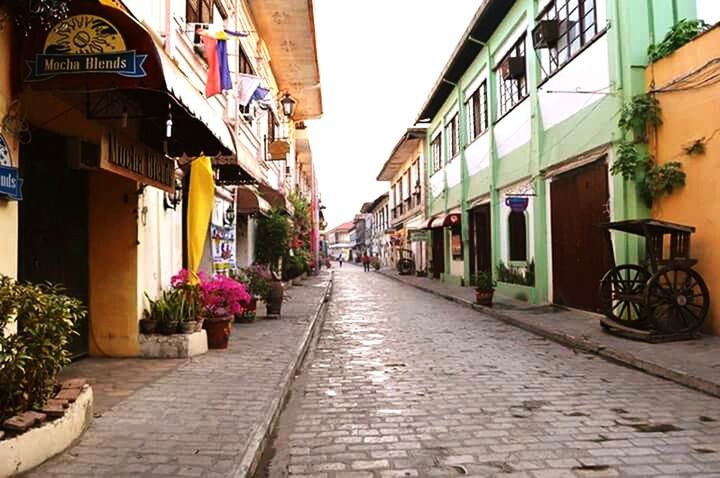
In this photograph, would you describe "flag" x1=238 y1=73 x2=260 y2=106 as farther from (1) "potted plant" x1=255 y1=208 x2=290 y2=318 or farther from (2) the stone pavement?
(1) "potted plant" x1=255 y1=208 x2=290 y2=318

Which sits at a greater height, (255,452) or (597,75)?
(597,75)

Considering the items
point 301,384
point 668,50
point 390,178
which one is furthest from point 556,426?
point 390,178

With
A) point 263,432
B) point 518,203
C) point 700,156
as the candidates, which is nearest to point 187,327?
point 263,432

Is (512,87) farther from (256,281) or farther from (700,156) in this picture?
(256,281)

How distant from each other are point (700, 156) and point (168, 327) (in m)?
8.49

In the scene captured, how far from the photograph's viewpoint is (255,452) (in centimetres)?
420

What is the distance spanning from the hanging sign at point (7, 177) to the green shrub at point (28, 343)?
2.76ft

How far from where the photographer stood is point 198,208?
8352mm

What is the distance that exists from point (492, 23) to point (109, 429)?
55.6 ft

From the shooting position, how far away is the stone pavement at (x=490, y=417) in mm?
4137

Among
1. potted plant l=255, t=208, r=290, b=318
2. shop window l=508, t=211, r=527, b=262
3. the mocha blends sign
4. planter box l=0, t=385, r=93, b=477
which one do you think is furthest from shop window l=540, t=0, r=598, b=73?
planter box l=0, t=385, r=93, b=477

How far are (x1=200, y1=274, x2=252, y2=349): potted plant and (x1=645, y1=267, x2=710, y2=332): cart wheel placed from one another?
6.25m

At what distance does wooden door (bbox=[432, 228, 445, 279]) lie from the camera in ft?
93.5

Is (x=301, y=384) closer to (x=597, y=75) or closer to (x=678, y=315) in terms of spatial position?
(x=678, y=315)
